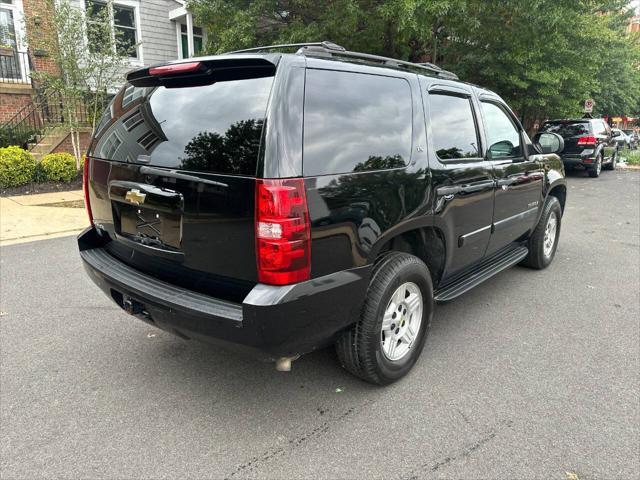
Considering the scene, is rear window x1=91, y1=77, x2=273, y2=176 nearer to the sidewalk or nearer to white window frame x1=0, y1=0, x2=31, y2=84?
the sidewalk

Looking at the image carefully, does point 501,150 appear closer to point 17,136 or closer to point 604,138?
point 17,136

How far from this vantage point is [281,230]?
2.20 meters

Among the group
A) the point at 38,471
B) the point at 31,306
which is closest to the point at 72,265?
the point at 31,306

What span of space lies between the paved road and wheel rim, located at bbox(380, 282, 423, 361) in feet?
0.78

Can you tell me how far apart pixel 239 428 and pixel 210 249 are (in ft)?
3.38

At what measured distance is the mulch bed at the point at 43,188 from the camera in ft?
30.7

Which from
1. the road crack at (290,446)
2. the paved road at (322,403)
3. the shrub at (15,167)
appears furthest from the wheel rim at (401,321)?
the shrub at (15,167)

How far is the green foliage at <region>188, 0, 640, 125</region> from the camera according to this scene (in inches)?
388

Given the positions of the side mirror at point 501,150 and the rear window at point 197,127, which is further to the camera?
the side mirror at point 501,150

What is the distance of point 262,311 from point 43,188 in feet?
31.3

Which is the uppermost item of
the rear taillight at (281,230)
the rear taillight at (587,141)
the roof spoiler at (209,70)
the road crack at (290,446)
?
the roof spoiler at (209,70)

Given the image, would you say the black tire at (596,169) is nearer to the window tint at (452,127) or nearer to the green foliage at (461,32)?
the green foliage at (461,32)

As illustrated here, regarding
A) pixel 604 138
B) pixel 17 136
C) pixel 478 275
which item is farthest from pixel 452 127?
pixel 604 138

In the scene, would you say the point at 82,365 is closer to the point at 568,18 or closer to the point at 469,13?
the point at 469,13
